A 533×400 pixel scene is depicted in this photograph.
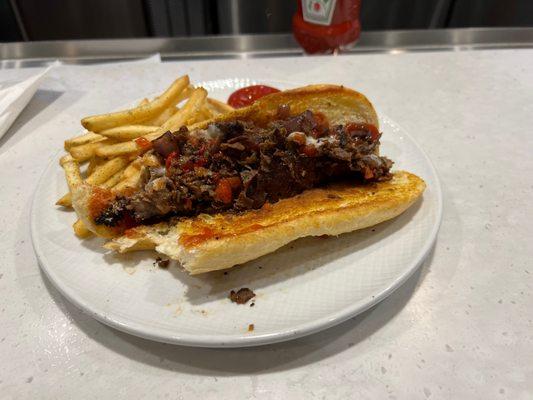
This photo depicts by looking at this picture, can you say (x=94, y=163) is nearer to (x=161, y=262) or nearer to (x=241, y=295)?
(x=161, y=262)

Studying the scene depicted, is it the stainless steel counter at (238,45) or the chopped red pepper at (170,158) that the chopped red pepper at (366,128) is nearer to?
the chopped red pepper at (170,158)

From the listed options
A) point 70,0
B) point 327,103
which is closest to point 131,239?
point 327,103

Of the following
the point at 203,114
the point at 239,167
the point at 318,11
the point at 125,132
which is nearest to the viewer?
the point at 239,167

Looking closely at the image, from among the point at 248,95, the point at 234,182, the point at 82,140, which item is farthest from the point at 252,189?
the point at 248,95

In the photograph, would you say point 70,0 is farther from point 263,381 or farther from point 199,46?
point 263,381

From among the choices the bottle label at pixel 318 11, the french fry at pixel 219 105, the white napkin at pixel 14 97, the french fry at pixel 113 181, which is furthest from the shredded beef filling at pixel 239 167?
the bottle label at pixel 318 11

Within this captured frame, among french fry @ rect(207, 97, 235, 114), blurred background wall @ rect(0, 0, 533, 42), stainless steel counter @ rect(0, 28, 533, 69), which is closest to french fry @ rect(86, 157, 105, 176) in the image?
french fry @ rect(207, 97, 235, 114)
